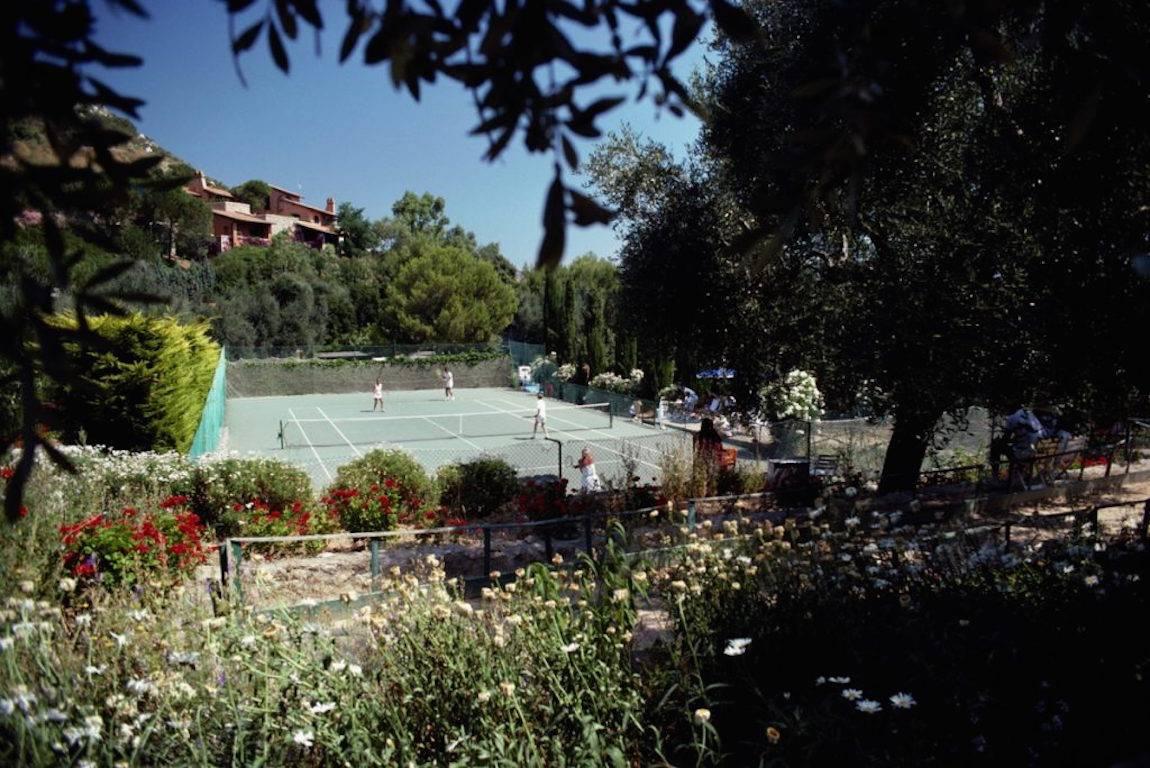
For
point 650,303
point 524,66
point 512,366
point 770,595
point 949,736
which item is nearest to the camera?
point 524,66

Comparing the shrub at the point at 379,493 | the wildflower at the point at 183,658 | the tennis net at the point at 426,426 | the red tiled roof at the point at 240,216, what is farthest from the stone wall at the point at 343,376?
the red tiled roof at the point at 240,216

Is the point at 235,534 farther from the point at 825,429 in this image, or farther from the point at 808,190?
the point at 825,429

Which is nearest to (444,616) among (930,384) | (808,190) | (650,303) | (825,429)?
(808,190)

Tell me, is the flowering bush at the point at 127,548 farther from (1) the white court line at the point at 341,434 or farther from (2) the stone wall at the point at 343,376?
(2) the stone wall at the point at 343,376

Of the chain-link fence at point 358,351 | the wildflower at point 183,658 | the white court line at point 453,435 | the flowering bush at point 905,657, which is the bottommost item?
the white court line at point 453,435

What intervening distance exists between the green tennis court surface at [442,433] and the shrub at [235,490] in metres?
3.54

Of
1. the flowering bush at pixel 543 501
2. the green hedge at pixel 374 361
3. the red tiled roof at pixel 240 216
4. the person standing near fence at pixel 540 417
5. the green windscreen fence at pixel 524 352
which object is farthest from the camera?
the red tiled roof at pixel 240 216

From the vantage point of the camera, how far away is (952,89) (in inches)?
346

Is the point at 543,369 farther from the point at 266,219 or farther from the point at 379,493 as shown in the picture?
the point at 266,219

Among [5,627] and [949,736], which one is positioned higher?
[5,627]

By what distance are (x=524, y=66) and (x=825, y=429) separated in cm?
1394

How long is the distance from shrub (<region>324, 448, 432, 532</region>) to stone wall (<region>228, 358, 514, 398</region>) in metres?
29.5

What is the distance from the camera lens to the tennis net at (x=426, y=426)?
22672mm

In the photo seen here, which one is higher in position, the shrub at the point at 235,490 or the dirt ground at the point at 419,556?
the shrub at the point at 235,490
